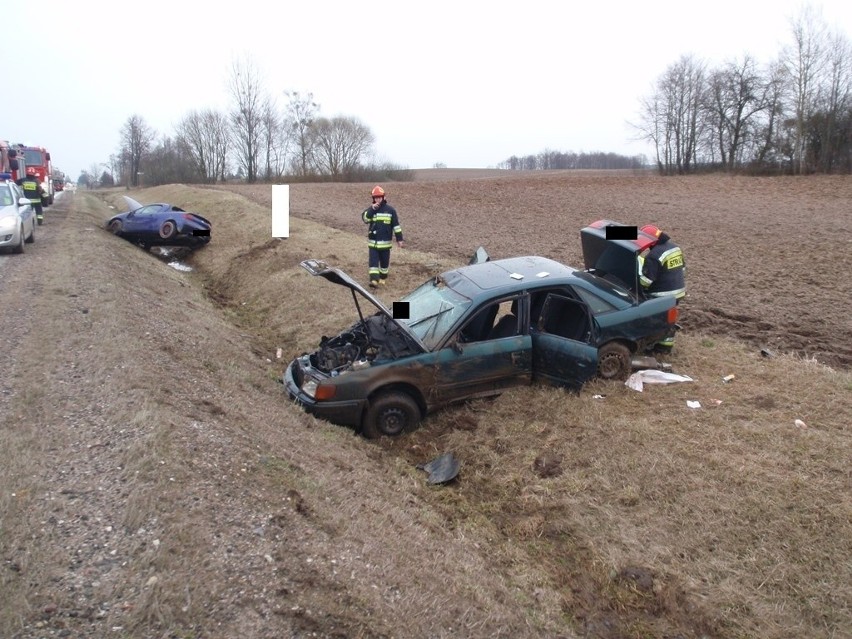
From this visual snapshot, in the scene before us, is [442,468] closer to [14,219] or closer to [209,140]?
[14,219]

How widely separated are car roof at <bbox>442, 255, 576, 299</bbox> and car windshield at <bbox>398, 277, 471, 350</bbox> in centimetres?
11

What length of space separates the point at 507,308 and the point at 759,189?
1308 inches

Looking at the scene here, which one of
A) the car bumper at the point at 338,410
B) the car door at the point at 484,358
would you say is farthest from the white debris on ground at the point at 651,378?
the car bumper at the point at 338,410

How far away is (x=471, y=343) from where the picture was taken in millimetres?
6344

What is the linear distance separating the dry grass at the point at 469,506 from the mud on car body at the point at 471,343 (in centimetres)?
26

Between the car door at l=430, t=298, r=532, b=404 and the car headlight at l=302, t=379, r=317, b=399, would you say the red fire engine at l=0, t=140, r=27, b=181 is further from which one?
the car door at l=430, t=298, r=532, b=404

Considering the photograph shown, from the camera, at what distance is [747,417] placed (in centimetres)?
584

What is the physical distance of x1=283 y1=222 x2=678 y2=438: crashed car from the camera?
6105 mm

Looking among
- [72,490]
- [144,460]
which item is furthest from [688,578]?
[72,490]

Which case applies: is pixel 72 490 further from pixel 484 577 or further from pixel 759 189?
pixel 759 189

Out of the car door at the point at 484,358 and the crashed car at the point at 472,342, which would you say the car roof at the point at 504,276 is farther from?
the car door at the point at 484,358

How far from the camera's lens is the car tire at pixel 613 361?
6.87 m

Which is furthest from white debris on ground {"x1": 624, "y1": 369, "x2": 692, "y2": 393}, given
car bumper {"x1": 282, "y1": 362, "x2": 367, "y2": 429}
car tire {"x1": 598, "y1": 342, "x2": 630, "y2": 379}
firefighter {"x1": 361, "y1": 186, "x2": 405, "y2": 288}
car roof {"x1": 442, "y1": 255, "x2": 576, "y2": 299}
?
firefighter {"x1": 361, "y1": 186, "x2": 405, "y2": 288}

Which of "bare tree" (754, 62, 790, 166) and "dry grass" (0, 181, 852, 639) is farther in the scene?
"bare tree" (754, 62, 790, 166)
